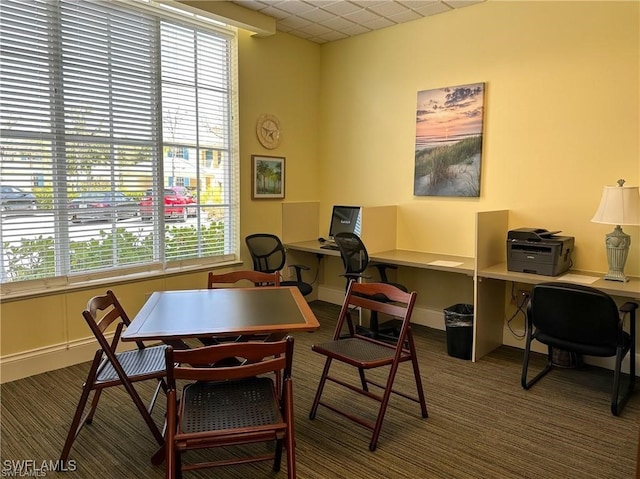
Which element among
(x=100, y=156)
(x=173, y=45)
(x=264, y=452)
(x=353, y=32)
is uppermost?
(x=353, y=32)

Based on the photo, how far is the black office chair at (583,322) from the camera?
113 inches

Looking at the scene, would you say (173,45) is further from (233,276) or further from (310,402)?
(310,402)

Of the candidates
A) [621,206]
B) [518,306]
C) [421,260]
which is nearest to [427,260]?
[421,260]

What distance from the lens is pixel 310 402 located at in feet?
10.3

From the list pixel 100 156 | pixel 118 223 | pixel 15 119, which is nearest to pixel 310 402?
pixel 118 223

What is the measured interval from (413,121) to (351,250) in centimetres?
156

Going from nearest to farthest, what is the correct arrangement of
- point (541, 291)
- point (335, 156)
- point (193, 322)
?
point (193, 322) < point (541, 291) < point (335, 156)

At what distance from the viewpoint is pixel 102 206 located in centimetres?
386

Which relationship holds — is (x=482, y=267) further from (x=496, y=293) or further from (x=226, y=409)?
(x=226, y=409)

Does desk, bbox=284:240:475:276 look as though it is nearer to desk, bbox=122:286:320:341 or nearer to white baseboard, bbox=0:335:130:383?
desk, bbox=122:286:320:341

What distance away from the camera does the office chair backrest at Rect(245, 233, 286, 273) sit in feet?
15.8

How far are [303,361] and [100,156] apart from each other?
92.3 inches

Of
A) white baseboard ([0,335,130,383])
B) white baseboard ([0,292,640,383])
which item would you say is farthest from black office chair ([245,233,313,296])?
white baseboard ([0,335,130,383])

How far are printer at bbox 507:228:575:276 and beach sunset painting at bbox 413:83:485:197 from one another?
32.2 inches
